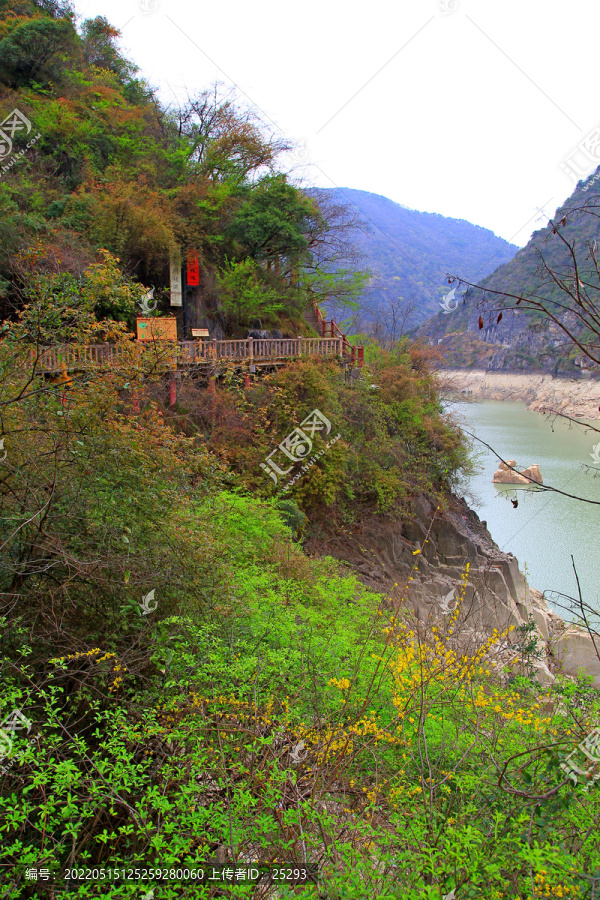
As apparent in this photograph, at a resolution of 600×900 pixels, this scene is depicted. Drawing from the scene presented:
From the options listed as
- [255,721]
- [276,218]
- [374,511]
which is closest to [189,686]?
[255,721]

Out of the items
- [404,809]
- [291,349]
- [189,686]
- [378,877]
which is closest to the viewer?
[378,877]

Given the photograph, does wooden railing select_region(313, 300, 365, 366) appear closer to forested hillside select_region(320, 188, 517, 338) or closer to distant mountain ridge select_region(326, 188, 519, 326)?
forested hillside select_region(320, 188, 517, 338)

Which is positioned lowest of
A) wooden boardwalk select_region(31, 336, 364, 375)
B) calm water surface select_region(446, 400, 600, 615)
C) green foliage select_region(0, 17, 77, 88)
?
calm water surface select_region(446, 400, 600, 615)

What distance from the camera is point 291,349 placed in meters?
14.7

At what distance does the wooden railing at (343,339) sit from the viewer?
16.5 meters

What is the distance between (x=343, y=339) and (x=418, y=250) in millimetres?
75378

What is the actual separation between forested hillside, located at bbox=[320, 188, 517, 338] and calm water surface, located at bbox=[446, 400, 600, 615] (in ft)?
39.2

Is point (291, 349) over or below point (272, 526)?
over

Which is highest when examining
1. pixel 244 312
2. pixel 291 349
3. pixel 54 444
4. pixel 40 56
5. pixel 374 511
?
pixel 40 56

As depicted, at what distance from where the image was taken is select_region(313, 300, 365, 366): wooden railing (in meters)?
16.5

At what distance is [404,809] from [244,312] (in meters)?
15.2

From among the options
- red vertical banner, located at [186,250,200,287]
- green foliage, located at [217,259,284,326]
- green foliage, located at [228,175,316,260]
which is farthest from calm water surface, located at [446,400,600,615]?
red vertical banner, located at [186,250,200,287]

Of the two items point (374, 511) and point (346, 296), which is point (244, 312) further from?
point (374, 511)

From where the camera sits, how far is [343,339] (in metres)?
16.7
